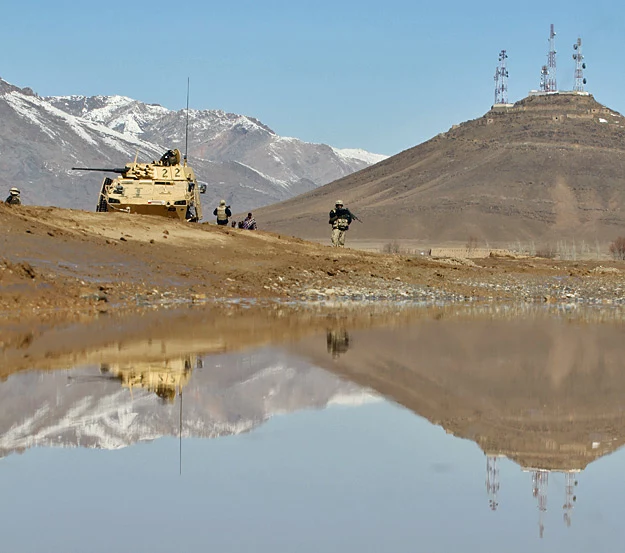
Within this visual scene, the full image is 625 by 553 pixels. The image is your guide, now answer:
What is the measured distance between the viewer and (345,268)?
33500 millimetres

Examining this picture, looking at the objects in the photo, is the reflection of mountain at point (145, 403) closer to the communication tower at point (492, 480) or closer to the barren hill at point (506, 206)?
the communication tower at point (492, 480)

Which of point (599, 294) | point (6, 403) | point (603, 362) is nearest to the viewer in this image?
point (6, 403)

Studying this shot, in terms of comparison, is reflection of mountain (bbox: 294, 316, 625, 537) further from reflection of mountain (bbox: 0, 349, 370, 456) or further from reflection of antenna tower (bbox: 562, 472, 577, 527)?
reflection of mountain (bbox: 0, 349, 370, 456)

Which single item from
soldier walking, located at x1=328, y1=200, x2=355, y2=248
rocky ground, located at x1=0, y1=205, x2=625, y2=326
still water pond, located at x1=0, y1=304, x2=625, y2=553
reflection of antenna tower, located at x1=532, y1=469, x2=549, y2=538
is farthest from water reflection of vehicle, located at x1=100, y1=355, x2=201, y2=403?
soldier walking, located at x1=328, y1=200, x2=355, y2=248

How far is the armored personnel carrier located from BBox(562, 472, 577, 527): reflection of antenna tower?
32.2 m

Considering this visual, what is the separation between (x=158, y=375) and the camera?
13078 mm

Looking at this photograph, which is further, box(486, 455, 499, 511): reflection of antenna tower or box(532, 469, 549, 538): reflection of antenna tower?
box(486, 455, 499, 511): reflection of antenna tower

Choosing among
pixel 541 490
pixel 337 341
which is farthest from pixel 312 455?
pixel 337 341

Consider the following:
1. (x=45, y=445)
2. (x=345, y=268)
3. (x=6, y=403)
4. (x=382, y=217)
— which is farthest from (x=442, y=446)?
(x=382, y=217)

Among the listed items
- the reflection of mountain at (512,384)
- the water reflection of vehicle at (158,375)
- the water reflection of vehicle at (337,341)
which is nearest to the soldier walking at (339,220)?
the reflection of mountain at (512,384)

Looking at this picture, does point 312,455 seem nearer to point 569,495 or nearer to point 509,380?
point 569,495

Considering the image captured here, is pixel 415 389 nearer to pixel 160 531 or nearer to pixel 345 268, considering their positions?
pixel 160 531

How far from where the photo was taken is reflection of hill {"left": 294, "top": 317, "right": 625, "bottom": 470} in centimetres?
934

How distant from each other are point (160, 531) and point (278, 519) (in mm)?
709
